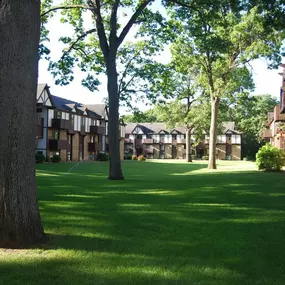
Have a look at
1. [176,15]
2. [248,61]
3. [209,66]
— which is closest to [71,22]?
[176,15]

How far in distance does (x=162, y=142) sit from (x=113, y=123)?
6998 centimetres

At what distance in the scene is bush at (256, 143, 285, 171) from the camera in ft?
78.0

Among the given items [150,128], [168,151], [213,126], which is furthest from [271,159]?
[150,128]

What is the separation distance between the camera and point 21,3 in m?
5.60

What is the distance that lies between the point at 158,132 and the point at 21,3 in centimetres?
8210

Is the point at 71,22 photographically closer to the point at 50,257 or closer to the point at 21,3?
the point at 21,3

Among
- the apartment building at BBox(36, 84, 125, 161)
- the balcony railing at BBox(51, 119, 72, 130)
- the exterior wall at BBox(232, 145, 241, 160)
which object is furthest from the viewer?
the exterior wall at BBox(232, 145, 241, 160)

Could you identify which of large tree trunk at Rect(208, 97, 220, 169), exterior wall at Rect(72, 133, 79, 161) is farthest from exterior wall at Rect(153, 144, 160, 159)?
large tree trunk at Rect(208, 97, 220, 169)

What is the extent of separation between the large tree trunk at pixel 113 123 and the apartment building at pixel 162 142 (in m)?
64.8

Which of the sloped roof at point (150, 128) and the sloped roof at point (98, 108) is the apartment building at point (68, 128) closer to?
the sloped roof at point (98, 108)

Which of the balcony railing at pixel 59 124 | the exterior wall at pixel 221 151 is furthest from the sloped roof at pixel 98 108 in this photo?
the exterior wall at pixel 221 151

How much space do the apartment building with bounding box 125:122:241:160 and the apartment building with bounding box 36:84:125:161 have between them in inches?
1050

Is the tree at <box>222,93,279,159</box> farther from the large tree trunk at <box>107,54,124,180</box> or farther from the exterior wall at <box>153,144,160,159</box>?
the large tree trunk at <box>107,54,124,180</box>

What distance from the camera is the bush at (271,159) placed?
2377cm
